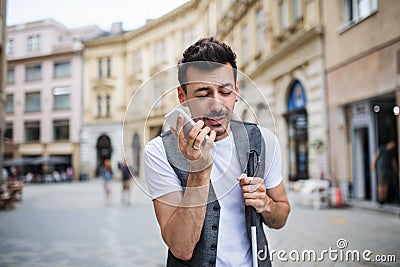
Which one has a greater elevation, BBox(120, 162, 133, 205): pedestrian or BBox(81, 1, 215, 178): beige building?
BBox(81, 1, 215, 178): beige building

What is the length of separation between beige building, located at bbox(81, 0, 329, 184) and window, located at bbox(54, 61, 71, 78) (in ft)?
0.41

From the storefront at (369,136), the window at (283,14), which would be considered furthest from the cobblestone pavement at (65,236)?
the storefront at (369,136)

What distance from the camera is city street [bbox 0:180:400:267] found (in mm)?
2109

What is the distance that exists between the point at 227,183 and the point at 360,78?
8.95ft

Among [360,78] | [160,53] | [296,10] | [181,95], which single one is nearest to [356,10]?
[360,78]

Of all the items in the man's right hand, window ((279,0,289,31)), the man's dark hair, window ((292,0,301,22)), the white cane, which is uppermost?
window ((292,0,301,22))

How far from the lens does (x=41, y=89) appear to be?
2199 millimetres

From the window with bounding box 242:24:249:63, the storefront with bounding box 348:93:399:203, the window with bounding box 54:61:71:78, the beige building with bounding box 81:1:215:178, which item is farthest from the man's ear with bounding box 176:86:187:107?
the storefront with bounding box 348:93:399:203

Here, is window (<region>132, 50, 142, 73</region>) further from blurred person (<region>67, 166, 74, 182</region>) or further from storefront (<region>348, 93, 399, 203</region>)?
storefront (<region>348, 93, 399, 203</region>)

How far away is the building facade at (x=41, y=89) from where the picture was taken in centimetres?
215

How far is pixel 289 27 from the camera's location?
2869mm

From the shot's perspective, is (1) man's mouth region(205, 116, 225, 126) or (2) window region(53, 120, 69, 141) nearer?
(1) man's mouth region(205, 116, 225, 126)

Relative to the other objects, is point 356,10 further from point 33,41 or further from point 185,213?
point 185,213

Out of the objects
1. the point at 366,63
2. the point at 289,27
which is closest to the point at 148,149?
the point at 289,27
